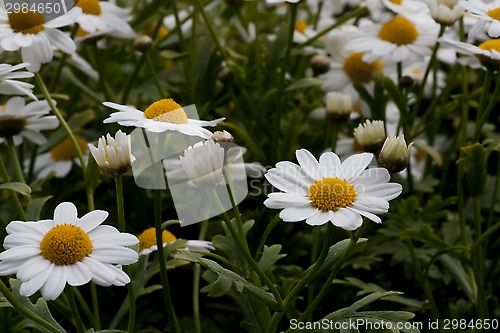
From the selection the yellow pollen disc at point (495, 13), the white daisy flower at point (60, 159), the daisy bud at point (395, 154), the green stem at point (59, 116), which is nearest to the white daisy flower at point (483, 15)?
the yellow pollen disc at point (495, 13)

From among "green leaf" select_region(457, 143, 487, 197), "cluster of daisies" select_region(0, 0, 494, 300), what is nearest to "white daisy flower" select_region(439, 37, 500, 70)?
"cluster of daisies" select_region(0, 0, 494, 300)

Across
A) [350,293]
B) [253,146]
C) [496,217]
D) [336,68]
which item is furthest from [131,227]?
[496,217]

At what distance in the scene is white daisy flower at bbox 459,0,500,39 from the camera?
0.89 meters

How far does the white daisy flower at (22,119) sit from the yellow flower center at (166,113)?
0.30 m

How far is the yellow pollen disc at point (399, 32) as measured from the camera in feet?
3.78

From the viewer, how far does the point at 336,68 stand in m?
1.29

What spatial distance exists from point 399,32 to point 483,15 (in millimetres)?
242

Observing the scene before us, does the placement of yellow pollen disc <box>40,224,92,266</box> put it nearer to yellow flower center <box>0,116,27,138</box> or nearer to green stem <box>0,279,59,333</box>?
green stem <box>0,279,59,333</box>

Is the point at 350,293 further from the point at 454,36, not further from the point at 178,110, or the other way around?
the point at 454,36

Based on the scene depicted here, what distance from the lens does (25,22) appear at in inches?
37.1

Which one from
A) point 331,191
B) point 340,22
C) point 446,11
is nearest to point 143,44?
point 340,22

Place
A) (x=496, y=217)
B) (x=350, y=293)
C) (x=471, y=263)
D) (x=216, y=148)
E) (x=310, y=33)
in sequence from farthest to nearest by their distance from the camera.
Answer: (x=310, y=33) → (x=496, y=217) → (x=350, y=293) → (x=471, y=263) → (x=216, y=148)

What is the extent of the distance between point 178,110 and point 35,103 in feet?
1.11

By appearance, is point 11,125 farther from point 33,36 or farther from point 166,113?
point 166,113
